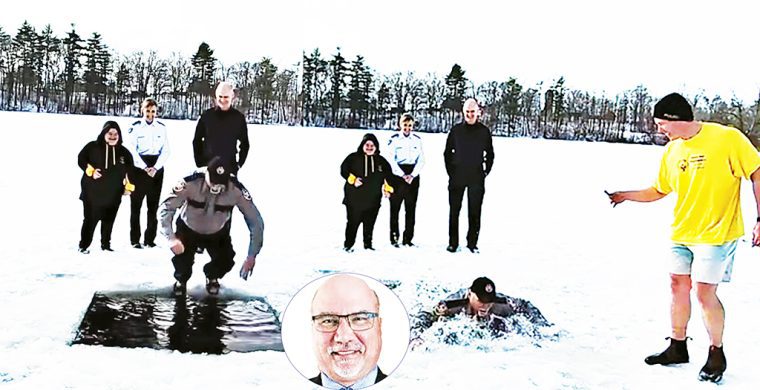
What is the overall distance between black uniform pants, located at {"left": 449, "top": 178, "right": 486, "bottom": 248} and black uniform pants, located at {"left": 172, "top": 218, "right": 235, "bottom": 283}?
333 centimetres

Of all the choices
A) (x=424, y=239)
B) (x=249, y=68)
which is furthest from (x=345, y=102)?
(x=424, y=239)

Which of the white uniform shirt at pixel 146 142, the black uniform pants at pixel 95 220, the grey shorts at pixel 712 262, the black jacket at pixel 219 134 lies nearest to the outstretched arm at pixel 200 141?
the black jacket at pixel 219 134

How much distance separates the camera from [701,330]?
18.2 feet

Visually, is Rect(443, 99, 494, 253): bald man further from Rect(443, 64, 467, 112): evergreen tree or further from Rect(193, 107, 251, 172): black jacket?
Rect(443, 64, 467, 112): evergreen tree

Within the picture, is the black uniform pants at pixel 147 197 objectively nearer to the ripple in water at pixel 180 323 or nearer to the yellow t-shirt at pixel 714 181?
the ripple in water at pixel 180 323

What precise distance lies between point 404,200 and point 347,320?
24.4 ft

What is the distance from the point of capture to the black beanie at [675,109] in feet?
14.4

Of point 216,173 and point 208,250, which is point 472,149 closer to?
point 208,250

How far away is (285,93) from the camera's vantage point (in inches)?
2466

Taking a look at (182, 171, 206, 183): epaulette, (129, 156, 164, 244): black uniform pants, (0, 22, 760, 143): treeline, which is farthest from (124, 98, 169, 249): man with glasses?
(0, 22, 760, 143): treeline

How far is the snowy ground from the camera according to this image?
4.17m

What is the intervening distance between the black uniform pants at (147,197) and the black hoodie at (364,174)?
1976 mm

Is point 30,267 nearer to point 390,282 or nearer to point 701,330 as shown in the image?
point 390,282

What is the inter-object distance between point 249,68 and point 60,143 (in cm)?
4065
